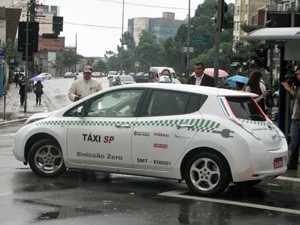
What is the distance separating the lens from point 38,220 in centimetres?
623

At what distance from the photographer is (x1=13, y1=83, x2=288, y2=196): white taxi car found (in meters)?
7.61

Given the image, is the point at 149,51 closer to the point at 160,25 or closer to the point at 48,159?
the point at 160,25

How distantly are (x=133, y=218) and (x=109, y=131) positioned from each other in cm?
214

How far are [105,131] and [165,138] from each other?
98cm

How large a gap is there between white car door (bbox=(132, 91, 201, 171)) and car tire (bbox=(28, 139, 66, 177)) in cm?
140

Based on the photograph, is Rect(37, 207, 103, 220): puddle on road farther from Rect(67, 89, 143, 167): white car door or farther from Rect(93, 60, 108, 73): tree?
Rect(93, 60, 108, 73): tree

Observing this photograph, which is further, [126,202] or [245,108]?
[245,108]

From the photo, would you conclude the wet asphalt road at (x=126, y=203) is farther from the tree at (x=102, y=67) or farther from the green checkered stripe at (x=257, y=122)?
the tree at (x=102, y=67)

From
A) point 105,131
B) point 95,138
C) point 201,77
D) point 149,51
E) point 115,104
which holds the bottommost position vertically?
point 95,138

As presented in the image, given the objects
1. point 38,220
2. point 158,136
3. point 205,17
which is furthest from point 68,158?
point 205,17

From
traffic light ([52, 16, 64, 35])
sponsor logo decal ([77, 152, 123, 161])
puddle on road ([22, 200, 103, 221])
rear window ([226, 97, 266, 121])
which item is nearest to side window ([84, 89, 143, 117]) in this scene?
sponsor logo decal ([77, 152, 123, 161])

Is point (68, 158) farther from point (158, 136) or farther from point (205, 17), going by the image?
point (205, 17)

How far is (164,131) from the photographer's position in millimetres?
7934

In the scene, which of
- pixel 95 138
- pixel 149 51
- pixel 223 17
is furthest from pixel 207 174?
pixel 149 51
